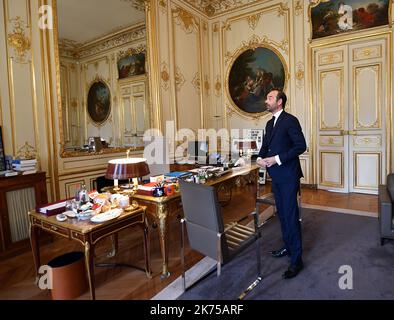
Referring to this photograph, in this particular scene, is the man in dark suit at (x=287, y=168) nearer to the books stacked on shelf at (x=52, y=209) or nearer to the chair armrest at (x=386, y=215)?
the chair armrest at (x=386, y=215)

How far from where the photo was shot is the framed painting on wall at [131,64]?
509 centimetres

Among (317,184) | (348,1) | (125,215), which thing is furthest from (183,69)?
(125,215)

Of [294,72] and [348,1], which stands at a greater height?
[348,1]

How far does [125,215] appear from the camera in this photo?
252cm

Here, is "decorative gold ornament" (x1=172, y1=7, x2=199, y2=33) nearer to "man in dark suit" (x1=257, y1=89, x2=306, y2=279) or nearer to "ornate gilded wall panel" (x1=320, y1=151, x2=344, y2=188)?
"ornate gilded wall panel" (x1=320, y1=151, x2=344, y2=188)

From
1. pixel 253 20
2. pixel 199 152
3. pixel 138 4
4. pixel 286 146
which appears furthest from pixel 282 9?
pixel 286 146

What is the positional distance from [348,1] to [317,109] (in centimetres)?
222

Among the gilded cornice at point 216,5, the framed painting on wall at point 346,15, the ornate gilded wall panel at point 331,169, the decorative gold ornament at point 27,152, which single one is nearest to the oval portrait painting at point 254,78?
the framed painting on wall at point 346,15

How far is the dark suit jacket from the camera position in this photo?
2574mm

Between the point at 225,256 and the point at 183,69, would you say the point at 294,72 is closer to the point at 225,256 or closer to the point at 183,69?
the point at 183,69

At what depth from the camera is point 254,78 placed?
6906 millimetres

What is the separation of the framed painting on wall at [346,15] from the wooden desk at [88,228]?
18.6ft

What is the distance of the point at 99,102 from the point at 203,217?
336cm
